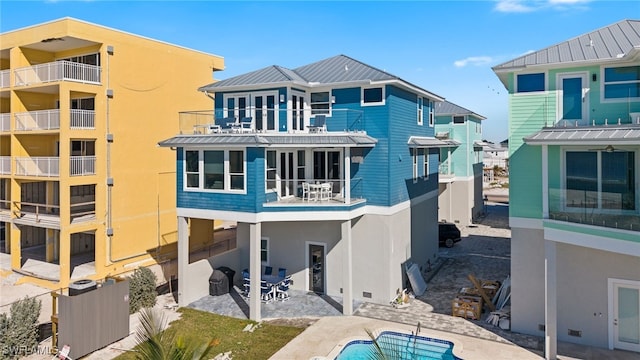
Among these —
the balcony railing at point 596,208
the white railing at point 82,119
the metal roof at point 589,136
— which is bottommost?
the balcony railing at point 596,208

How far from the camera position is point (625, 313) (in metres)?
12.4

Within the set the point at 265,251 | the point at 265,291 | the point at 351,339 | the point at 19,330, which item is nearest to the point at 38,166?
the point at 19,330

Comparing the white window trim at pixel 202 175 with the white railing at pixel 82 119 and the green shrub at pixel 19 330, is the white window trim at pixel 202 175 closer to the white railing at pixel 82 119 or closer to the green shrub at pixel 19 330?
the green shrub at pixel 19 330

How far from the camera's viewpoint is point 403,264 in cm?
1828

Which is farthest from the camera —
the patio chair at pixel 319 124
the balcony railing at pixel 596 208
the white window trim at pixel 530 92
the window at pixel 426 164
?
the window at pixel 426 164

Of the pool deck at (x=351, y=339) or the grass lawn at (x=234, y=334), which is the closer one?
the pool deck at (x=351, y=339)

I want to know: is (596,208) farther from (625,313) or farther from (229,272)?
(229,272)

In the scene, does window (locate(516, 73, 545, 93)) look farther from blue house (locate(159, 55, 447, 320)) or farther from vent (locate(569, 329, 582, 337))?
vent (locate(569, 329, 582, 337))

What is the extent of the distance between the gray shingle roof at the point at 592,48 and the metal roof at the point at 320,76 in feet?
16.1

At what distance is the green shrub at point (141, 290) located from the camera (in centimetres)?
Result: 1648

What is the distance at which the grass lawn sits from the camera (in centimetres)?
1300

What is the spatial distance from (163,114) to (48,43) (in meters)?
6.45

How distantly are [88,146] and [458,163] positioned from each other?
1049 inches

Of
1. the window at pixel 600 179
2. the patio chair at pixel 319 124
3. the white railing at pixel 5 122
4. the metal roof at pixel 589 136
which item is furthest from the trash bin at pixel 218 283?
the white railing at pixel 5 122
